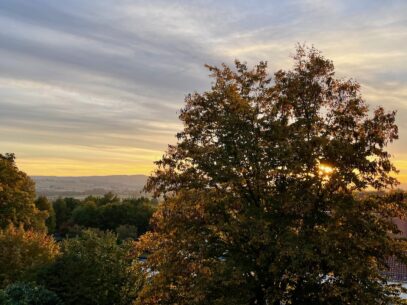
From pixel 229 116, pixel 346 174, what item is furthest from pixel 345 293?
pixel 229 116

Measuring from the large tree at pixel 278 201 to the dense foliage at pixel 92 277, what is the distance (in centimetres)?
641

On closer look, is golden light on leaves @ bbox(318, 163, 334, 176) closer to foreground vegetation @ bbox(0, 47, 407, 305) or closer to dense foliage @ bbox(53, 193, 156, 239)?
foreground vegetation @ bbox(0, 47, 407, 305)

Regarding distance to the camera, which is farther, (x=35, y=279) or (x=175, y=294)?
(x=35, y=279)

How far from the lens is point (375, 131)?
703 inches

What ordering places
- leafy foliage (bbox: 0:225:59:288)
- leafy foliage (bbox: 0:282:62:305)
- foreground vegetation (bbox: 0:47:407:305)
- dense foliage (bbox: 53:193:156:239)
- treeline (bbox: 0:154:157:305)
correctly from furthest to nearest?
dense foliage (bbox: 53:193:156:239) < leafy foliage (bbox: 0:225:59:288) < treeline (bbox: 0:154:157:305) < leafy foliage (bbox: 0:282:62:305) < foreground vegetation (bbox: 0:47:407:305)

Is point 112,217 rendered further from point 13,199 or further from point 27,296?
point 27,296

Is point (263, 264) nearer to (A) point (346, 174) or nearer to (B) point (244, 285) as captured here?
(B) point (244, 285)

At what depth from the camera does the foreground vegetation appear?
53.9 ft

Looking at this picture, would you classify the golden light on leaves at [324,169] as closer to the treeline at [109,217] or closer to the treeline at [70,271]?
the treeline at [70,271]

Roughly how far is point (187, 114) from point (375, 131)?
7.04 meters

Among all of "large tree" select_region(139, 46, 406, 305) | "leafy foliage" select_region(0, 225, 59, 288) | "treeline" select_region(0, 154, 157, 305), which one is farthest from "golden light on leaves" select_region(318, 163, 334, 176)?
"leafy foliage" select_region(0, 225, 59, 288)

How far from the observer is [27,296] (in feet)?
73.7

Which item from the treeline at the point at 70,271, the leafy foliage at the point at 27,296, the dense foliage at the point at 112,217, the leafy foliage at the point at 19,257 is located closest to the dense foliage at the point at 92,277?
the treeline at the point at 70,271

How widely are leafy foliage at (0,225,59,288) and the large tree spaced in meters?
11.5
